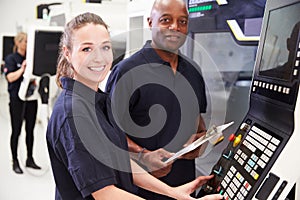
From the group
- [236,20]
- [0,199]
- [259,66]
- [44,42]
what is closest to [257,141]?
[259,66]

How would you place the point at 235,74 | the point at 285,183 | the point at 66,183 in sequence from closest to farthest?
the point at 285,183
the point at 66,183
the point at 235,74

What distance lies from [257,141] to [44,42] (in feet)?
7.54

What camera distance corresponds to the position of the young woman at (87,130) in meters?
0.91

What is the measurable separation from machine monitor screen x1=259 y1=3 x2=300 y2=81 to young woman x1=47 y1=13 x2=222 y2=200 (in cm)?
35

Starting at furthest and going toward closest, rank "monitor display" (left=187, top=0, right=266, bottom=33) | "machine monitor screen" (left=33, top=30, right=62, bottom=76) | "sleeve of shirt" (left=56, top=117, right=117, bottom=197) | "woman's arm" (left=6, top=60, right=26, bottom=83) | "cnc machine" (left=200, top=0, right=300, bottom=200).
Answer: "woman's arm" (left=6, top=60, right=26, bottom=83) < "machine monitor screen" (left=33, top=30, right=62, bottom=76) < "monitor display" (left=187, top=0, right=266, bottom=33) < "sleeve of shirt" (left=56, top=117, right=117, bottom=197) < "cnc machine" (left=200, top=0, right=300, bottom=200)

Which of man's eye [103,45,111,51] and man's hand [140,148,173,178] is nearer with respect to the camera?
man's eye [103,45,111,51]

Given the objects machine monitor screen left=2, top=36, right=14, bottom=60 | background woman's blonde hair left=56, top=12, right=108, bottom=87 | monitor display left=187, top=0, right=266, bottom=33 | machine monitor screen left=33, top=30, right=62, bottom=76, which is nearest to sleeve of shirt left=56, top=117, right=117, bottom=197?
background woman's blonde hair left=56, top=12, right=108, bottom=87

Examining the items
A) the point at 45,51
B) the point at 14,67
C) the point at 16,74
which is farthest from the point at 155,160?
the point at 14,67

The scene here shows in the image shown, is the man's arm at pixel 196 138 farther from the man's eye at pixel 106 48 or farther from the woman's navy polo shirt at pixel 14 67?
the woman's navy polo shirt at pixel 14 67

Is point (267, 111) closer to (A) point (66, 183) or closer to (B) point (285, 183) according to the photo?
(B) point (285, 183)

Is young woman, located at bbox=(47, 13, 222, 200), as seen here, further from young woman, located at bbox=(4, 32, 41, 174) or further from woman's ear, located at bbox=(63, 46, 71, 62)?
young woman, located at bbox=(4, 32, 41, 174)

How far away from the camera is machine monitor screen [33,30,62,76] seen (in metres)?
2.76

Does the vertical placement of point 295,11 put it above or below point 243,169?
above

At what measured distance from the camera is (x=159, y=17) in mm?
1273
